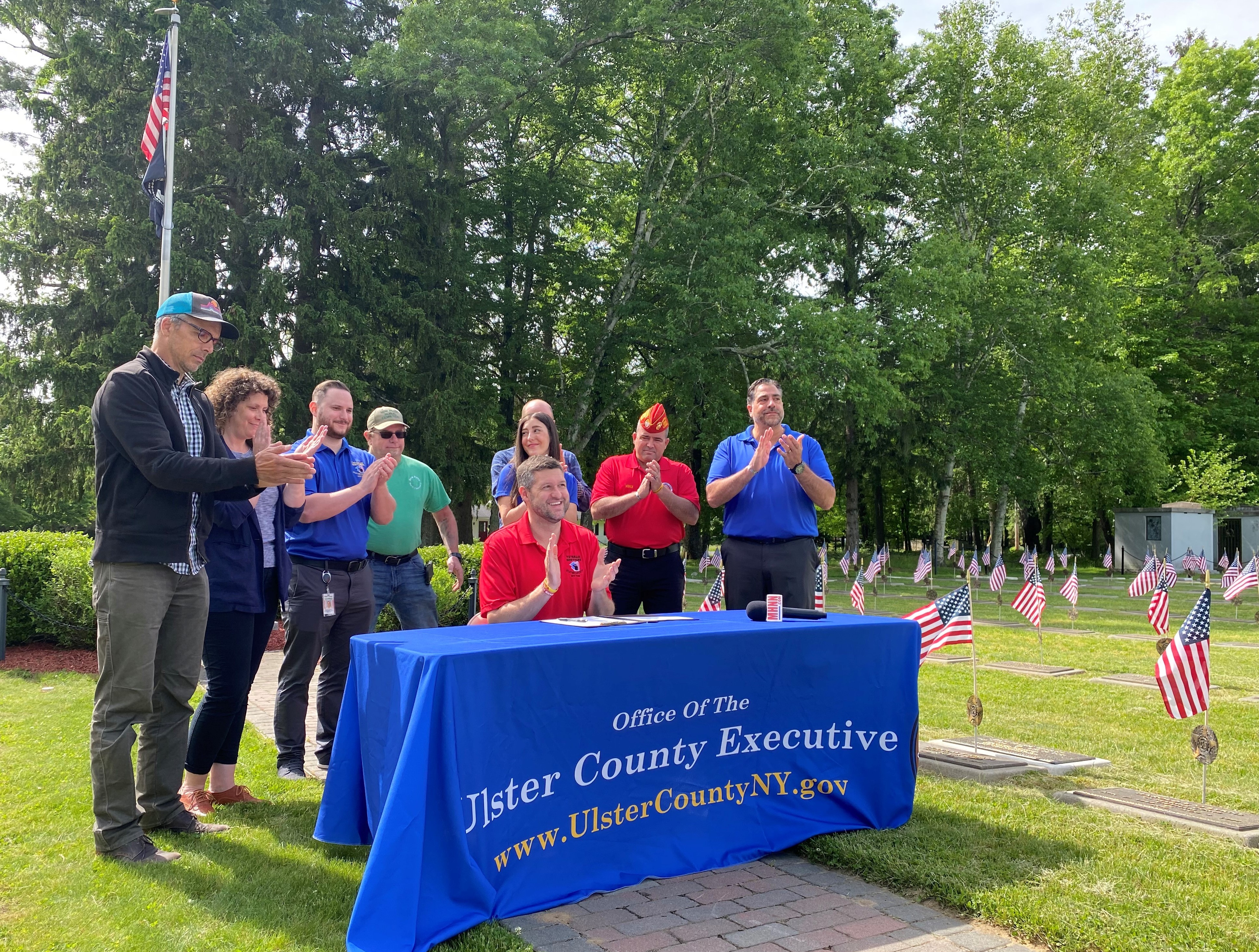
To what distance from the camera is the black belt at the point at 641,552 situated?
6.46 m

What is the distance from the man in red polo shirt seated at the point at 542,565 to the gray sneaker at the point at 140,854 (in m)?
1.71

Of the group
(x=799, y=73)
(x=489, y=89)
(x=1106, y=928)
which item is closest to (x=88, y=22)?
(x=489, y=89)

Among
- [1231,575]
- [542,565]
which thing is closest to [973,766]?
[542,565]

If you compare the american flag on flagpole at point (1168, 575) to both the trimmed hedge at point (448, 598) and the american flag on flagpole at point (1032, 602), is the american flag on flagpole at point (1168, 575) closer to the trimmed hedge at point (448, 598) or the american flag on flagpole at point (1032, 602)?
the american flag on flagpole at point (1032, 602)

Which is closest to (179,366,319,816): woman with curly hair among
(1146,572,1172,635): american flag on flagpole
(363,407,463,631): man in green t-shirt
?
(363,407,463,631): man in green t-shirt

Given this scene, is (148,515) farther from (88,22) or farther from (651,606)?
(88,22)

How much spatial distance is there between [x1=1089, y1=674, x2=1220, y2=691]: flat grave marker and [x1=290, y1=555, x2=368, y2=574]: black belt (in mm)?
7767

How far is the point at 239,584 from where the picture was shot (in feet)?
16.3

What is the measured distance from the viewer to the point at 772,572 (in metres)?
6.12

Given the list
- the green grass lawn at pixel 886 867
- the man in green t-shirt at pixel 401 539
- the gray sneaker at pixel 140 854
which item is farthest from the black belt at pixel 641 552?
the gray sneaker at pixel 140 854

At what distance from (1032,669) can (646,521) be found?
656 centimetres

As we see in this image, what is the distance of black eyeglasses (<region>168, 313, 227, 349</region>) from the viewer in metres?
4.48

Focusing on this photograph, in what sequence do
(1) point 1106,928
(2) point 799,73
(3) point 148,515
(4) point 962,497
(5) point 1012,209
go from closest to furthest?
(1) point 1106,928 → (3) point 148,515 → (2) point 799,73 → (5) point 1012,209 → (4) point 962,497

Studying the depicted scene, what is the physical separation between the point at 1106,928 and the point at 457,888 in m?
2.26
